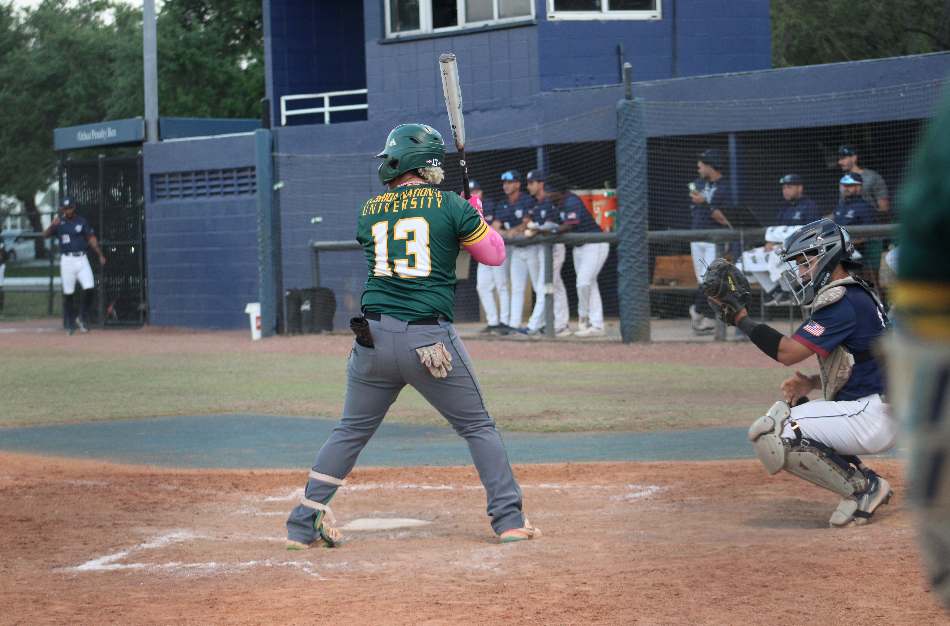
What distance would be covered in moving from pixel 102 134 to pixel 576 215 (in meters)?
11.9

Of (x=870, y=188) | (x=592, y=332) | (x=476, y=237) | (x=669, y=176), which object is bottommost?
(x=592, y=332)

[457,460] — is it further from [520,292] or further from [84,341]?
[84,341]

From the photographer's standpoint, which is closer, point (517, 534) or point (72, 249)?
point (517, 534)

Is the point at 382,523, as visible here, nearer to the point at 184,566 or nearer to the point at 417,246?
the point at 184,566

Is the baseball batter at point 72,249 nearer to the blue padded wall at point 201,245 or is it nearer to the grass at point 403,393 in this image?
the blue padded wall at point 201,245

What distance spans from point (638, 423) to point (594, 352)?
15.6 ft

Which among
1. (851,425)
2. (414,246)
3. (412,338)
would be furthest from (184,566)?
(851,425)

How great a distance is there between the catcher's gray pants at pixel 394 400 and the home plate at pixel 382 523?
21.5 inches

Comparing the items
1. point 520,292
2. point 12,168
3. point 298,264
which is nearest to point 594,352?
point 520,292

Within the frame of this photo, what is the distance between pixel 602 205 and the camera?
16.9m

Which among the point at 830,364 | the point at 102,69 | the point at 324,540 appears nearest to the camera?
the point at 324,540

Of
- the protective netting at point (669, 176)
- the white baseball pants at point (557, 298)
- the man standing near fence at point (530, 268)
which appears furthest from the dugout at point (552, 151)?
the white baseball pants at point (557, 298)

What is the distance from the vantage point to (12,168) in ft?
148

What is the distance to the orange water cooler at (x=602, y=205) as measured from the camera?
16797 mm
